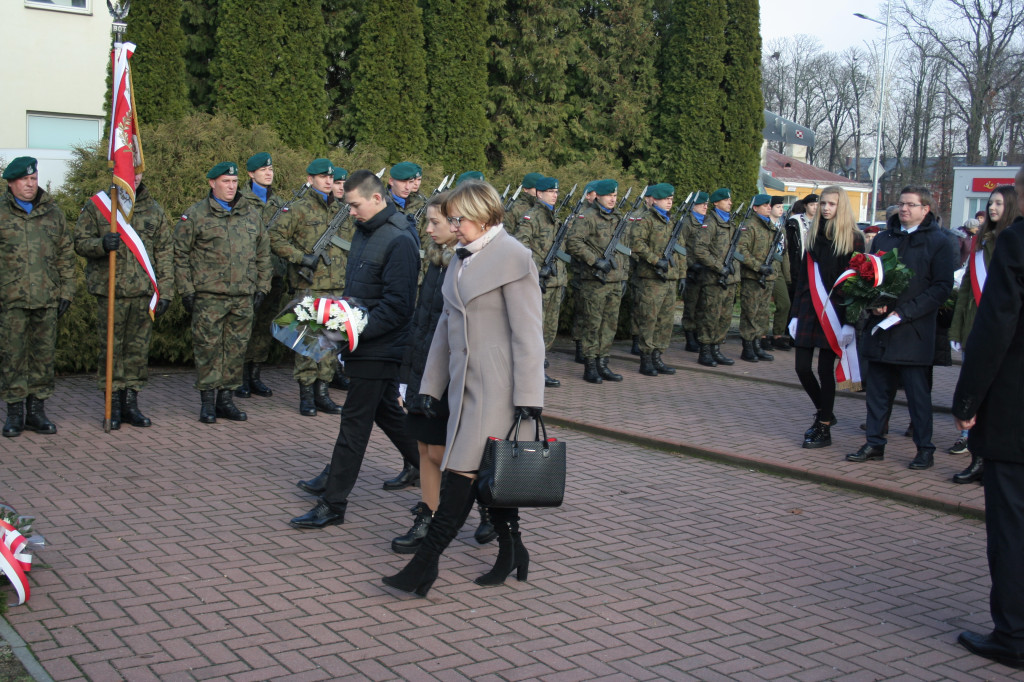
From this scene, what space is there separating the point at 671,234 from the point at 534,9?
294 inches

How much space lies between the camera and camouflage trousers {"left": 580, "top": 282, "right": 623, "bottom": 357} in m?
11.8

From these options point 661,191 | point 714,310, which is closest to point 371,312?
point 661,191

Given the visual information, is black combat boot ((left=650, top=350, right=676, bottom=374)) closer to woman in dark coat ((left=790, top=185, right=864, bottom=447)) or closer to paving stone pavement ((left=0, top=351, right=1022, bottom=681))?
woman in dark coat ((left=790, top=185, right=864, bottom=447))

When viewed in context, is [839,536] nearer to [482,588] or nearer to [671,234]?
[482,588]

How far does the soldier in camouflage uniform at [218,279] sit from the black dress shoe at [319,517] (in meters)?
3.11

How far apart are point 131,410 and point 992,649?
22.4 ft

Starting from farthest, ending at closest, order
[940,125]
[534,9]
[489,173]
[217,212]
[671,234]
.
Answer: [940,125], [534,9], [489,173], [671,234], [217,212]

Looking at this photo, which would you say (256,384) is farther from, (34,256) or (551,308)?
(551,308)

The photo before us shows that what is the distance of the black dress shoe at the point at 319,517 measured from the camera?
19.6 ft

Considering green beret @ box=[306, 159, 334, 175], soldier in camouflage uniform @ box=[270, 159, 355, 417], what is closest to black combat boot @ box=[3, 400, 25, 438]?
soldier in camouflage uniform @ box=[270, 159, 355, 417]

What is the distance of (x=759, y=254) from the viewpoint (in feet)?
45.3

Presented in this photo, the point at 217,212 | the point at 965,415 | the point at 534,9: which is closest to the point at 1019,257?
the point at 965,415

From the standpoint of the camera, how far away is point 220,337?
880cm

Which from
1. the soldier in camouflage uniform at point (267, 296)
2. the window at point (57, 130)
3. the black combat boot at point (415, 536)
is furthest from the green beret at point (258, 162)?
the window at point (57, 130)
